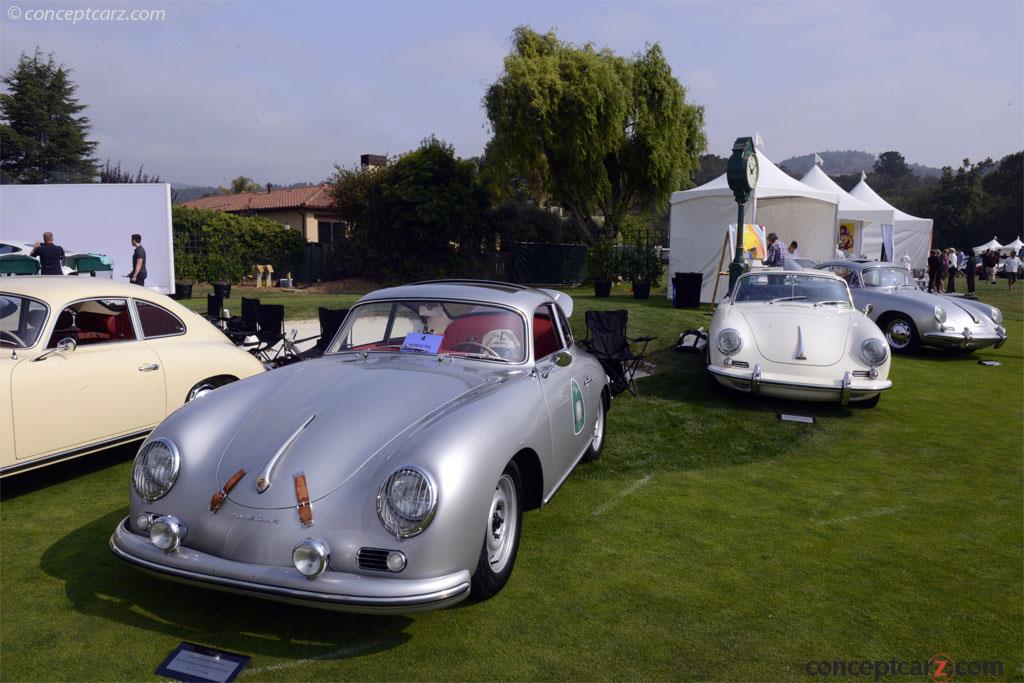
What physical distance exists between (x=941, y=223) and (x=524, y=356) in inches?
2705

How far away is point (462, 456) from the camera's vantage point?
10.2 feet

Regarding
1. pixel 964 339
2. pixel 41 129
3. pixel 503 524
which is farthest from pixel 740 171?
pixel 41 129

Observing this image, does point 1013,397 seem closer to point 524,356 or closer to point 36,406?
point 524,356

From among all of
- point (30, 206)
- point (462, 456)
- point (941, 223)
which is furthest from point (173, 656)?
point (941, 223)

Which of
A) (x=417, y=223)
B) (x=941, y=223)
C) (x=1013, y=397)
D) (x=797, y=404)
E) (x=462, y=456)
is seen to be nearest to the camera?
(x=462, y=456)

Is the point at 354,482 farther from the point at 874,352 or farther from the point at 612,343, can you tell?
the point at 874,352

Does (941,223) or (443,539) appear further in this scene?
(941,223)

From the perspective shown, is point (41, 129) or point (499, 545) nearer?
point (499, 545)

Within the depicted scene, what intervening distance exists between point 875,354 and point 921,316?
4.58 m

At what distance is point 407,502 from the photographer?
2924mm

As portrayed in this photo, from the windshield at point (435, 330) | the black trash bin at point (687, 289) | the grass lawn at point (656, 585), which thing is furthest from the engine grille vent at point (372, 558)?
the black trash bin at point (687, 289)

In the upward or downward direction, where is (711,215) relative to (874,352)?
upward

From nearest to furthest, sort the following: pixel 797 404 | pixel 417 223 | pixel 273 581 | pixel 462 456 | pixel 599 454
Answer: pixel 273 581, pixel 462 456, pixel 599 454, pixel 797 404, pixel 417 223

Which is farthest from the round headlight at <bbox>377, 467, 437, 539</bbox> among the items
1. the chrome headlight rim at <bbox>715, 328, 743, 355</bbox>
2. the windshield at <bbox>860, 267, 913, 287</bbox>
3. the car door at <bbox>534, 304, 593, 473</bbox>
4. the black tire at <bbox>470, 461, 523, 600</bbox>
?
the windshield at <bbox>860, 267, 913, 287</bbox>
